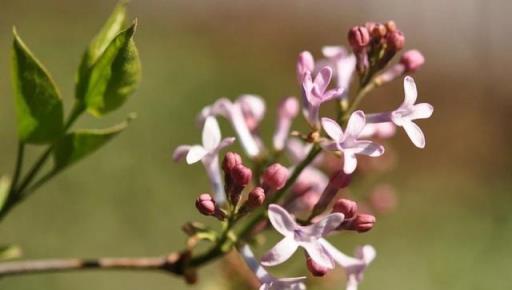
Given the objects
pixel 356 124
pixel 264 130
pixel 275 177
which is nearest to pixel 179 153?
pixel 275 177

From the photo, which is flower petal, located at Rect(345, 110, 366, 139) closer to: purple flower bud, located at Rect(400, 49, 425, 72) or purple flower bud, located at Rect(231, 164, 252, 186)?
purple flower bud, located at Rect(231, 164, 252, 186)

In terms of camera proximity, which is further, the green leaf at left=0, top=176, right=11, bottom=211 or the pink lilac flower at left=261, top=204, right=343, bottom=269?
the green leaf at left=0, top=176, right=11, bottom=211

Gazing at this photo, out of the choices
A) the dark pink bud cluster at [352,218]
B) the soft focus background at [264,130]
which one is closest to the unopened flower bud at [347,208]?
the dark pink bud cluster at [352,218]

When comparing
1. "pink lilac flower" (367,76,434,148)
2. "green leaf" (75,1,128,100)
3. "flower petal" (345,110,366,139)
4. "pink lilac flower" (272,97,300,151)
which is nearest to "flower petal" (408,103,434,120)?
"pink lilac flower" (367,76,434,148)

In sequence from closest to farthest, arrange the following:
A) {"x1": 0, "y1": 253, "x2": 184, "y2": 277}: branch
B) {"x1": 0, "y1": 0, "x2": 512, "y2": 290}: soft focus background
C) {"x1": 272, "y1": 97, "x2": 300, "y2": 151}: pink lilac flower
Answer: {"x1": 0, "y1": 253, "x2": 184, "y2": 277}: branch → {"x1": 272, "y1": 97, "x2": 300, "y2": 151}: pink lilac flower → {"x1": 0, "y1": 0, "x2": 512, "y2": 290}: soft focus background

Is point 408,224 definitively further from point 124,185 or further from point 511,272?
point 124,185

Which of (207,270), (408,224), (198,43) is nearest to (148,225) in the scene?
(207,270)

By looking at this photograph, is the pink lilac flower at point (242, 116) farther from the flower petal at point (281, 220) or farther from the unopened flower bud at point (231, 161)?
the flower petal at point (281, 220)
